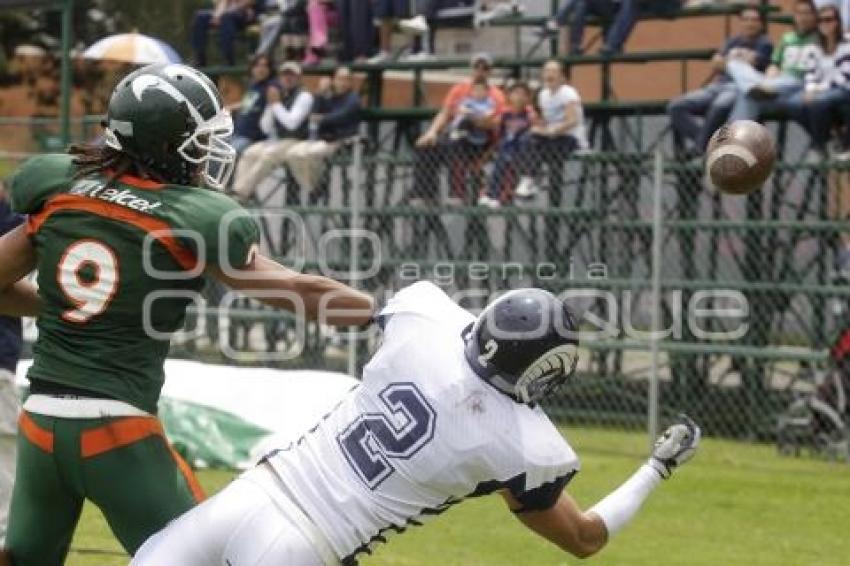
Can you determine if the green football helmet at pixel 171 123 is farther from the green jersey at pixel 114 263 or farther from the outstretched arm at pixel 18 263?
the outstretched arm at pixel 18 263

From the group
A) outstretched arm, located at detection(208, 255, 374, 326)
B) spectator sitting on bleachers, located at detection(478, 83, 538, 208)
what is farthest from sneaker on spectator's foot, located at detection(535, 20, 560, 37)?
outstretched arm, located at detection(208, 255, 374, 326)

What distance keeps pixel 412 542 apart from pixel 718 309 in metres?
4.67

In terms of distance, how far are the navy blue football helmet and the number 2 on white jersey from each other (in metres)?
1.11

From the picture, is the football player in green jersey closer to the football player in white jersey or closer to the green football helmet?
the green football helmet

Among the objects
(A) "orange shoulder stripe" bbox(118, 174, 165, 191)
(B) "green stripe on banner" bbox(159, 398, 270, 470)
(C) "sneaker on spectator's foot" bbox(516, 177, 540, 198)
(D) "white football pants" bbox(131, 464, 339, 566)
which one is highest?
(A) "orange shoulder stripe" bbox(118, 174, 165, 191)

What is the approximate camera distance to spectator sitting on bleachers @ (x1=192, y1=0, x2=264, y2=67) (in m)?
18.4

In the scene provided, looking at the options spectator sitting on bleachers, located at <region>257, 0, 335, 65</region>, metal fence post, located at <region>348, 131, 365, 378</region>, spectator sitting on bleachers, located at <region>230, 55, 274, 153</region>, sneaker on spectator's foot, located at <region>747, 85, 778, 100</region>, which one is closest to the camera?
sneaker on spectator's foot, located at <region>747, 85, 778, 100</region>

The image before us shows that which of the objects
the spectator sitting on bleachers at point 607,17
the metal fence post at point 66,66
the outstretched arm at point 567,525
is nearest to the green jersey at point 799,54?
the spectator sitting on bleachers at point 607,17

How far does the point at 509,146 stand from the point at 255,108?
2976 mm

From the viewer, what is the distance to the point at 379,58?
1678 centimetres

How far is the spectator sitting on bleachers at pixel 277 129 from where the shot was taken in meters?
15.5

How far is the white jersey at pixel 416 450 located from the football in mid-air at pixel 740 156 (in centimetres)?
297

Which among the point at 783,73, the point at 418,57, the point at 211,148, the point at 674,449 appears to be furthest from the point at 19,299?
the point at 418,57

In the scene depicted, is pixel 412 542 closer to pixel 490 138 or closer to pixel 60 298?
pixel 60 298
